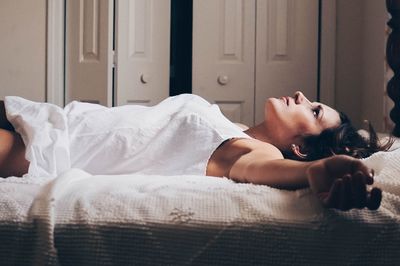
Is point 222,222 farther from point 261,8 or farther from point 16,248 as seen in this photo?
point 261,8

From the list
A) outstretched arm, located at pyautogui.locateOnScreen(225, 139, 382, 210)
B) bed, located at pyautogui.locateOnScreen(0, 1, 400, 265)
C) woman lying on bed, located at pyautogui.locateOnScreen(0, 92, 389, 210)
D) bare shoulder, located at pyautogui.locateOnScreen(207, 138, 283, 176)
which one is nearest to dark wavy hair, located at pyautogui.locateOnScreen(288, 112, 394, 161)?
woman lying on bed, located at pyautogui.locateOnScreen(0, 92, 389, 210)

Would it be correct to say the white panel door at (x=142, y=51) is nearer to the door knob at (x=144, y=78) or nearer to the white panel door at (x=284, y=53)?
the door knob at (x=144, y=78)

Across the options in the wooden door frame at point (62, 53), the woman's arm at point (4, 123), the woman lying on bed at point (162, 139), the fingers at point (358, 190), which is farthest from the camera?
the wooden door frame at point (62, 53)

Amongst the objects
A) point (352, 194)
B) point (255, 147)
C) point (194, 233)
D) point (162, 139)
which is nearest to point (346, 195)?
point (352, 194)

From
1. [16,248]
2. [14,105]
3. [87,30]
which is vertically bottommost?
[16,248]

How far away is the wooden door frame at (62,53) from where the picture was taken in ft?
10.7

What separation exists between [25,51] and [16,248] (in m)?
2.67

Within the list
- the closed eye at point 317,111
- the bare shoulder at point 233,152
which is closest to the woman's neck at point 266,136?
the closed eye at point 317,111

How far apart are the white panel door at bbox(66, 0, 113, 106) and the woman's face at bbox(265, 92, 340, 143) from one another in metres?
1.75

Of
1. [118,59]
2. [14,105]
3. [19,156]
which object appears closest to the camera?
[19,156]

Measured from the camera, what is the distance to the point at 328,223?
30.8 inches

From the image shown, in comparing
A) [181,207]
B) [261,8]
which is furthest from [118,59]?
[181,207]

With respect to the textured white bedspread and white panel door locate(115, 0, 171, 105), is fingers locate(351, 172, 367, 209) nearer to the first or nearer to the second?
the textured white bedspread

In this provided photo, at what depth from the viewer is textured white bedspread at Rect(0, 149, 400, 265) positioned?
762 mm
